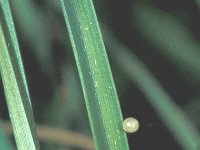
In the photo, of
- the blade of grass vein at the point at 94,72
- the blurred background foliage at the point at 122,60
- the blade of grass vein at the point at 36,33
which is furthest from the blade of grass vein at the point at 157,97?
the blade of grass vein at the point at 94,72

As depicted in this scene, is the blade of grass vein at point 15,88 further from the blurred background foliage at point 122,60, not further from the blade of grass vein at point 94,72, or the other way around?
the blurred background foliage at point 122,60

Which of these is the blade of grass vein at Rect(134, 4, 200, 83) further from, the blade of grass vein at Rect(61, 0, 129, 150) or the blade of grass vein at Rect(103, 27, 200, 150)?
the blade of grass vein at Rect(61, 0, 129, 150)

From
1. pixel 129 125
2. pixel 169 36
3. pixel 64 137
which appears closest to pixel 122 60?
pixel 169 36

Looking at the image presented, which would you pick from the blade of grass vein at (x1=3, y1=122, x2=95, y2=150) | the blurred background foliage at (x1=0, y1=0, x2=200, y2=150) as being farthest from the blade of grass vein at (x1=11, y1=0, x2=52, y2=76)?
the blade of grass vein at (x1=3, y1=122, x2=95, y2=150)

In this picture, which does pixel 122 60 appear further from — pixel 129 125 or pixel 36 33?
pixel 129 125

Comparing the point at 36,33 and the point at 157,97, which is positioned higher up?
the point at 36,33

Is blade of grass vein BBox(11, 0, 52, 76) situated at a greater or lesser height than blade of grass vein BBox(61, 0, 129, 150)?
greater
